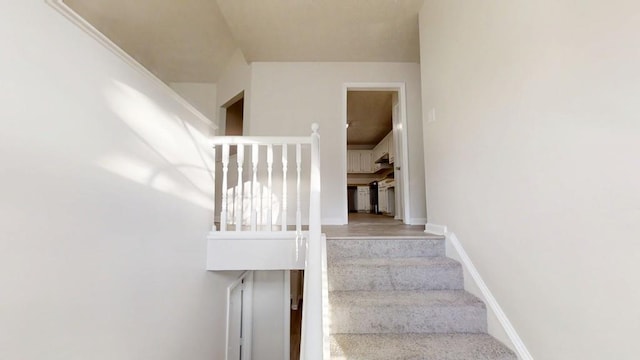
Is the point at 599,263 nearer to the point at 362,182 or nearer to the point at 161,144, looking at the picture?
the point at 161,144

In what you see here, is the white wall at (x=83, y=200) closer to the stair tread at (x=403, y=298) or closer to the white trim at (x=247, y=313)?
the stair tread at (x=403, y=298)

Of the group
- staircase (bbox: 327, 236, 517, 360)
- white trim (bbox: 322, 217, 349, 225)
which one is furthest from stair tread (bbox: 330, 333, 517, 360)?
white trim (bbox: 322, 217, 349, 225)

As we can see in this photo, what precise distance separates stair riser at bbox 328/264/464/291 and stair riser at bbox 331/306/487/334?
276mm

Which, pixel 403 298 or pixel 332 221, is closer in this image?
pixel 403 298

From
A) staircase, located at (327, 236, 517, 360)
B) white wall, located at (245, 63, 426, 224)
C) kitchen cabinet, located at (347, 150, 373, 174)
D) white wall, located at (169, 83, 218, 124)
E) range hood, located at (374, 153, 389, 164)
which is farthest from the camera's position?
kitchen cabinet, located at (347, 150, 373, 174)

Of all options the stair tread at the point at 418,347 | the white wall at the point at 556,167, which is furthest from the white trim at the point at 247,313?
the white wall at the point at 556,167

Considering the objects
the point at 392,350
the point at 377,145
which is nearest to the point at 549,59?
the point at 392,350

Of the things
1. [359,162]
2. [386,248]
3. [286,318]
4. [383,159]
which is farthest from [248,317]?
[359,162]

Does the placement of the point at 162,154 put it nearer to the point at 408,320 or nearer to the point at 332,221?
the point at 408,320

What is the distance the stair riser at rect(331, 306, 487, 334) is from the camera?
1793 mm

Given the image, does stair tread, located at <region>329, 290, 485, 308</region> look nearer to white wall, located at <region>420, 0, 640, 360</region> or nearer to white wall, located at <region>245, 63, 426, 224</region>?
white wall, located at <region>420, 0, 640, 360</region>

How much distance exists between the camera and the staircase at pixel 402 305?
5.29ft

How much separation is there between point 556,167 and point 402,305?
1130 mm

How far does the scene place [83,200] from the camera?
4.06 ft
